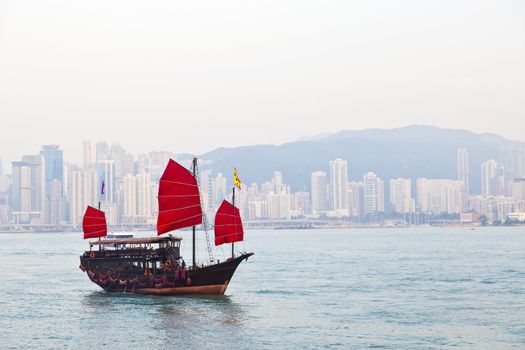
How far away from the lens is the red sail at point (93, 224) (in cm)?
6356

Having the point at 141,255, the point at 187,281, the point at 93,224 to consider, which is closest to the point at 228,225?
the point at 187,281

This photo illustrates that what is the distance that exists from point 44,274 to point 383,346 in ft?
147

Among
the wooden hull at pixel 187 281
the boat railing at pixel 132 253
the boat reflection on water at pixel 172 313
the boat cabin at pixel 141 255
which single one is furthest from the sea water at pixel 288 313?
the boat railing at pixel 132 253

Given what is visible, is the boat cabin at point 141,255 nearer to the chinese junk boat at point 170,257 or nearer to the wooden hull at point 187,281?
the chinese junk boat at point 170,257

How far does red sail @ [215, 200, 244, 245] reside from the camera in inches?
2105

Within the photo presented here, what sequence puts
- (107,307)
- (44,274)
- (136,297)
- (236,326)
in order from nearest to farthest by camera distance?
(236,326), (107,307), (136,297), (44,274)

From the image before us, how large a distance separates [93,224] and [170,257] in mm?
11703

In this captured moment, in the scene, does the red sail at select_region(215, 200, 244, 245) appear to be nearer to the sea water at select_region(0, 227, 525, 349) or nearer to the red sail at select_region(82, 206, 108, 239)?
the sea water at select_region(0, 227, 525, 349)

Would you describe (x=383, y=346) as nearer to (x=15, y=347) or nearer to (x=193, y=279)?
(x=15, y=347)

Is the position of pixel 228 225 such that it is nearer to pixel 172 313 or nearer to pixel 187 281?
pixel 187 281

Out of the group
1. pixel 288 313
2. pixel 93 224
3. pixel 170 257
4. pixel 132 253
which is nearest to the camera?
pixel 288 313

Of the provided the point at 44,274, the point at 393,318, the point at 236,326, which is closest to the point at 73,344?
the point at 236,326

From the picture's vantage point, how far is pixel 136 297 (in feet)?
173

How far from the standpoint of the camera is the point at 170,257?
176 feet
